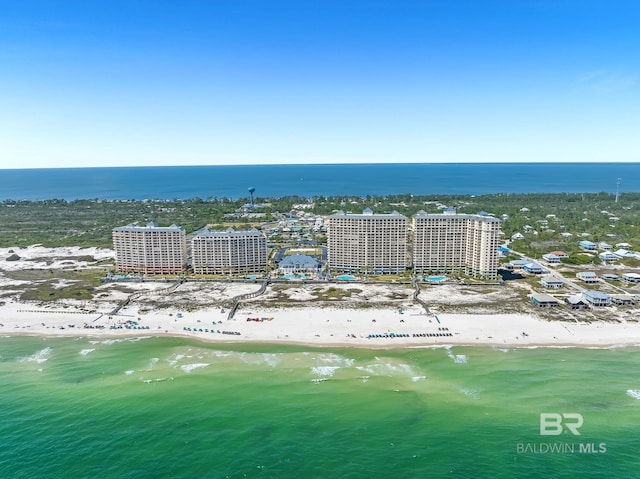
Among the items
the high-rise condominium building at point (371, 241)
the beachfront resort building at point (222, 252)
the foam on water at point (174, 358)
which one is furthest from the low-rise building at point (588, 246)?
the foam on water at point (174, 358)

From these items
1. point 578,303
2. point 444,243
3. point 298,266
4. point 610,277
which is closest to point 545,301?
point 578,303

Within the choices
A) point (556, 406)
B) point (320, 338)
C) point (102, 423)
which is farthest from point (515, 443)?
point (102, 423)

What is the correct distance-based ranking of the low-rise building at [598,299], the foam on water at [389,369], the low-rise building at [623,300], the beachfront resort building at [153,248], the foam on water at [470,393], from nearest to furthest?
1. the foam on water at [470,393]
2. the foam on water at [389,369]
3. the low-rise building at [598,299]
4. the low-rise building at [623,300]
5. the beachfront resort building at [153,248]

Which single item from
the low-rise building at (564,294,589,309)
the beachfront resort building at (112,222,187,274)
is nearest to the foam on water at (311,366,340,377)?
the low-rise building at (564,294,589,309)

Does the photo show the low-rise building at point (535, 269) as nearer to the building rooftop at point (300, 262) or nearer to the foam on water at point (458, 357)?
the building rooftop at point (300, 262)

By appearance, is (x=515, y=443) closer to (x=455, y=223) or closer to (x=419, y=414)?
(x=419, y=414)

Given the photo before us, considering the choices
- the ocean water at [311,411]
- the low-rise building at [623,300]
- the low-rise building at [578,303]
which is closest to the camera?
the ocean water at [311,411]
